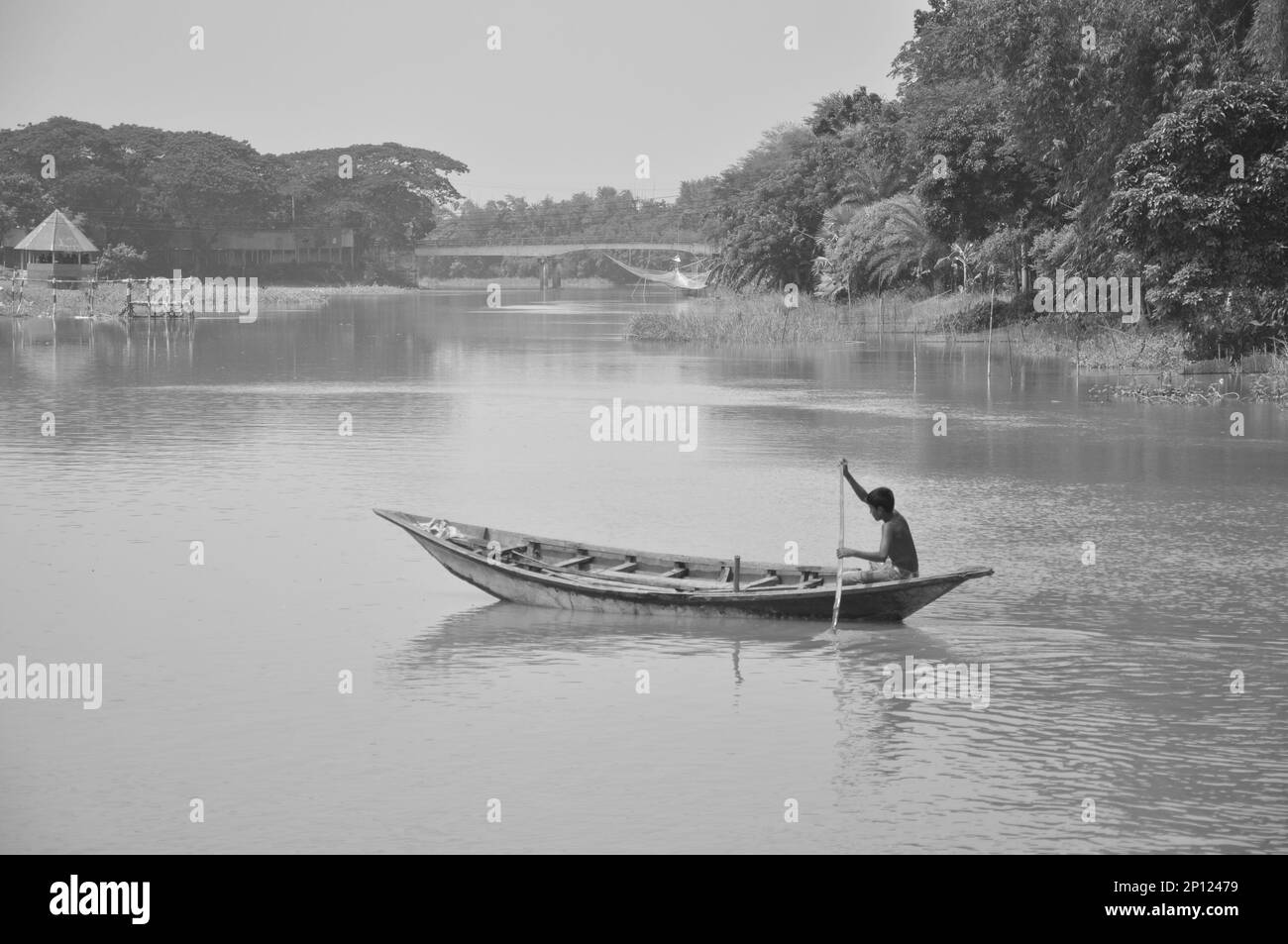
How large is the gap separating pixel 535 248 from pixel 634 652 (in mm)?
143366

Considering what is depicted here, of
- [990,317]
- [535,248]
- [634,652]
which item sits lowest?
[634,652]

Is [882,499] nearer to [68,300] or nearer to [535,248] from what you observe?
[68,300]

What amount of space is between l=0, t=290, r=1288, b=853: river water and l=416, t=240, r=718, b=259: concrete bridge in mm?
110937

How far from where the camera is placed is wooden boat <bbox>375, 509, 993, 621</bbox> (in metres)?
15.9

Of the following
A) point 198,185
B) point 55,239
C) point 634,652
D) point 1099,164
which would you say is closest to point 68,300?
point 55,239

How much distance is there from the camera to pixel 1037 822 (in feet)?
37.5

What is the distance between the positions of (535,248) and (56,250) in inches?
2787

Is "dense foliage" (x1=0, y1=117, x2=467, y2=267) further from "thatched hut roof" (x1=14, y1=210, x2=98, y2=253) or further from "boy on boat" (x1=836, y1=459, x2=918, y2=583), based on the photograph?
"boy on boat" (x1=836, y1=459, x2=918, y2=583)

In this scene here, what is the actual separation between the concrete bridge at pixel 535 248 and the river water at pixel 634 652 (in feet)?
364

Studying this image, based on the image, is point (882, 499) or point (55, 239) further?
point (55, 239)

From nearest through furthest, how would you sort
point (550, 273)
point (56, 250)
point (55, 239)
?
point (55, 239), point (56, 250), point (550, 273)

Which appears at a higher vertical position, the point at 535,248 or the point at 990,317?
the point at 535,248

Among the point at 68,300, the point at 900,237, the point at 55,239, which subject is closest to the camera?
the point at 900,237

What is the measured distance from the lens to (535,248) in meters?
157
